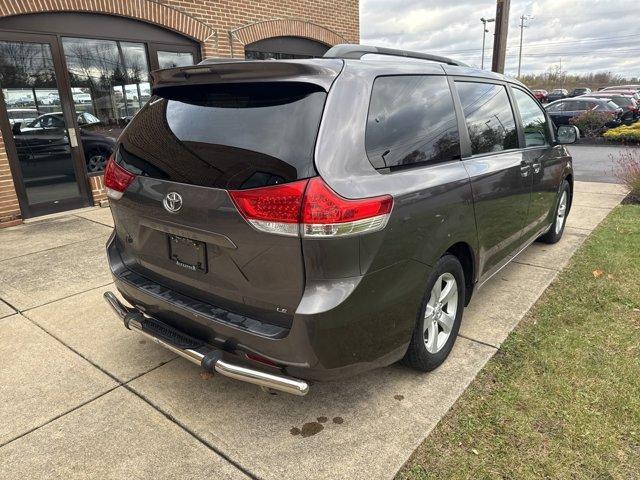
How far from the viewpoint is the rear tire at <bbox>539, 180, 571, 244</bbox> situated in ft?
17.0

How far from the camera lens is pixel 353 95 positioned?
2.26 metres

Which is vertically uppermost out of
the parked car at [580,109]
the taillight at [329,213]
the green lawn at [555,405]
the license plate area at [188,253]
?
the taillight at [329,213]

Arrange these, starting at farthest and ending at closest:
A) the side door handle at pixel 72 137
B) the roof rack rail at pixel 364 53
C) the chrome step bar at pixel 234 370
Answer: the side door handle at pixel 72 137 → the roof rack rail at pixel 364 53 → the chrome step bar at pixel 234 370

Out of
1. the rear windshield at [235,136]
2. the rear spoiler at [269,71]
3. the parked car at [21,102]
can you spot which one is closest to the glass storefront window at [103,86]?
the parked car at [21,102]

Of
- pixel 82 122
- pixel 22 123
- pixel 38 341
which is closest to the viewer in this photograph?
pixel 38 341

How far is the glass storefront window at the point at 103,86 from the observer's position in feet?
23.3

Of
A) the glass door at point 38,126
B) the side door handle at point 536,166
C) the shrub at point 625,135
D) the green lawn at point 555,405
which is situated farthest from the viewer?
the shrub at point 625,135

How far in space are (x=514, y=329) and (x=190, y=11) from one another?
733 centimetres

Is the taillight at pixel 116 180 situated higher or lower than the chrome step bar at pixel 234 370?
higher

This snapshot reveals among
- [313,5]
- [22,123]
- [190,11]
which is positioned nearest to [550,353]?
[22,123]

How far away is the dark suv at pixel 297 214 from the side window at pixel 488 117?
17 centimetres

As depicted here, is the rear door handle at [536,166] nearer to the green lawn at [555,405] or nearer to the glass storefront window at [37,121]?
the green lawn at [555,405]

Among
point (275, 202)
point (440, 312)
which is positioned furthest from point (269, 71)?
point (440, 312)

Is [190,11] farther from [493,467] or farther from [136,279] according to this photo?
[493,467]
